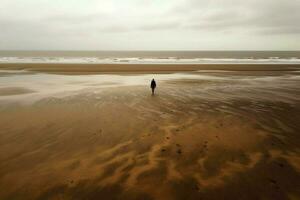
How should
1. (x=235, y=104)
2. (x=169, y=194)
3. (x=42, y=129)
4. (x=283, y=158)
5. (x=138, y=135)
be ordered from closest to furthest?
(x=169, y=194), (x=283, y=158), (x=138, y=135), (x=42, y=129), (x=235, y=104)

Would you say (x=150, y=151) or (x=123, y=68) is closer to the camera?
(x=150, y=151)

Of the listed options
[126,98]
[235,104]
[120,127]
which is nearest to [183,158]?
[120,127]

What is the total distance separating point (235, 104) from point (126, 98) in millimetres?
6643

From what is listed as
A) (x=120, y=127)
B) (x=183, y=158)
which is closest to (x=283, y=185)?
(x=183, y=158)

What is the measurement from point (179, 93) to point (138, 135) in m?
8.90

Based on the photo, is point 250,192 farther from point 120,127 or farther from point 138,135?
point 120,127

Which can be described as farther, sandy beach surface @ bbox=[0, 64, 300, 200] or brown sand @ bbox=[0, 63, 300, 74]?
brown sand @ bbox=[0, 63, 300, 74]

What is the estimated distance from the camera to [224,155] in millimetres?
6703

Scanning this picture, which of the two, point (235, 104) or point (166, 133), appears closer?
point (166, 133)

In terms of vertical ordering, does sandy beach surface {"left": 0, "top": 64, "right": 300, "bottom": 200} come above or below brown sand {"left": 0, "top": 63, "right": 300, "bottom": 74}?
below

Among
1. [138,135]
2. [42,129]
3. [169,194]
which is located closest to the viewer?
[169,194]

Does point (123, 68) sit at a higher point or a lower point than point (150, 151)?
higher

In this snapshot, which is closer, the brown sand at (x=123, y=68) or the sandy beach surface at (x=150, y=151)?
the sandy beach surface at (x=150, y=151)

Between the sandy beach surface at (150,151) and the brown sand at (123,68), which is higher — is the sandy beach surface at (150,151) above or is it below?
below
